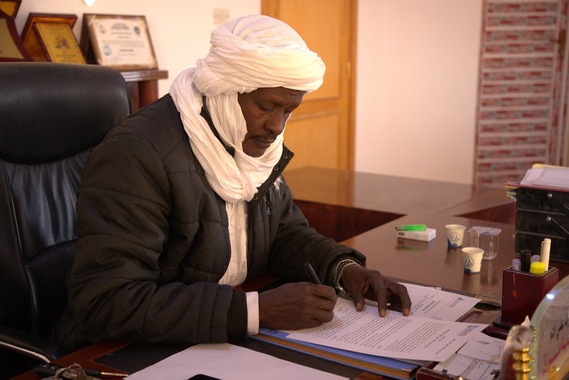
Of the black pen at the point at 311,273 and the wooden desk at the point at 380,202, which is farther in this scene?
the wooden desk at the point at 380,202

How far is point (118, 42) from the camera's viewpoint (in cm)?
338

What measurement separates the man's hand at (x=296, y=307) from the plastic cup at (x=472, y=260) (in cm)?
49

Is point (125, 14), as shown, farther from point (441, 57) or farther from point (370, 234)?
point (441, 57)

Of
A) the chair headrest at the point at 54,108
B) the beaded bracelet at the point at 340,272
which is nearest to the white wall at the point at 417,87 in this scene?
the chair headrest at the point at 54,108

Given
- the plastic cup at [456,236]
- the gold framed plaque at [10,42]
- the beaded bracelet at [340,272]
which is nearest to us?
the beaded bracelet at [340,272]

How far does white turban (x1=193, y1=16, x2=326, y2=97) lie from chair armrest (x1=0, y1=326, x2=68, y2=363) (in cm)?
58

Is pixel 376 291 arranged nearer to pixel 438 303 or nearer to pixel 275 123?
pixel 438 303

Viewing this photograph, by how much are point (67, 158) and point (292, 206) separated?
550 mm

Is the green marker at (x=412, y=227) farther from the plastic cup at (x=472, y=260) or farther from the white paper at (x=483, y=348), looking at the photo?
the white paper at (x=483, y=348)

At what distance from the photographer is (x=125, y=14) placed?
3514mm

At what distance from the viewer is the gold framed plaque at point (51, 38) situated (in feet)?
9.82

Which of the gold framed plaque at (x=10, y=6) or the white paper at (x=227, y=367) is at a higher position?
the gold framed plaque at (x=10, y=6)

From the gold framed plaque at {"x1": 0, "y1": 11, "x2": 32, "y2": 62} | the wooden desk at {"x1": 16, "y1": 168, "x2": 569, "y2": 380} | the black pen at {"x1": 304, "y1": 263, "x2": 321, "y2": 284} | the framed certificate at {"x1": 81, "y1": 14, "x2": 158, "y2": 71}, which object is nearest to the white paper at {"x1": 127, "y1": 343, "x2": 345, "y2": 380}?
the wooden desk at {"x1": 16, "y1": 168, "x2": 569, "y2": 380}

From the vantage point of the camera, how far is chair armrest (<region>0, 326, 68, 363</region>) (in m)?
1.32
